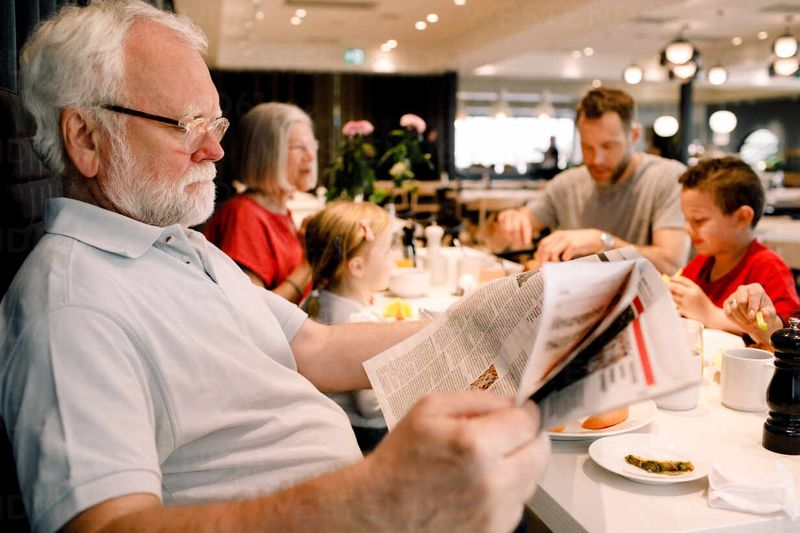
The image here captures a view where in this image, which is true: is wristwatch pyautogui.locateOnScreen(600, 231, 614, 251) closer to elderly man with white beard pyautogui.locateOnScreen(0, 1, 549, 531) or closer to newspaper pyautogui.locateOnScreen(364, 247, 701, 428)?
elderly man with white beard pyautogui.locateOnScreen(0, 1, 549, 531)

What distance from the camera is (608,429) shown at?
1.18 meters

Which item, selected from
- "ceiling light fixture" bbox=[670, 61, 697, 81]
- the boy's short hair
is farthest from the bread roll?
"ceiling light fixture" bbox=[670, 61, 697, 81]

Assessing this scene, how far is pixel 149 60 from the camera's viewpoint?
3.74 ft

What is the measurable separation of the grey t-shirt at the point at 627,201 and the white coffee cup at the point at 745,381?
156cm

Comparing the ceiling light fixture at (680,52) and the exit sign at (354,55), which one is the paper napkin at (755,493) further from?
the exit sign at (354,55)

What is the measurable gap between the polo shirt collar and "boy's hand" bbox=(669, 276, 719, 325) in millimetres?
1465

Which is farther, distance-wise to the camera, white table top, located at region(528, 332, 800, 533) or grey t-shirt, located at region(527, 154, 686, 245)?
grey t-shirt, located at region(527, 154, 686, 245)

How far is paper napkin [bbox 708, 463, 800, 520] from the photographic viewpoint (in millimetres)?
930

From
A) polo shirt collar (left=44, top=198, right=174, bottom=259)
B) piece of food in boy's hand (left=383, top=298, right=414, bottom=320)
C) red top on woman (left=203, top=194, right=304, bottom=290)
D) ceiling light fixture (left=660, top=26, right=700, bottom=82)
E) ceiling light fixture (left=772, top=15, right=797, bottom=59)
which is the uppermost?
ceiling light fixture (left=772, top=15, right=797, bottom=59)

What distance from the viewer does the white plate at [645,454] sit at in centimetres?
→ 101

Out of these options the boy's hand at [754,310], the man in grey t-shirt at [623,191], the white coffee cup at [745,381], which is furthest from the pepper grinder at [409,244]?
the white coffee cup at [745,381]

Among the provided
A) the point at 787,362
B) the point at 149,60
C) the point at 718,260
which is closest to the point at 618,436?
the point at 787,362

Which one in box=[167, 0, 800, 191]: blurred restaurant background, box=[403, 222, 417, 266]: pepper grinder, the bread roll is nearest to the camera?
the bread roll

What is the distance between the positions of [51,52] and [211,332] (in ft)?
1.73
